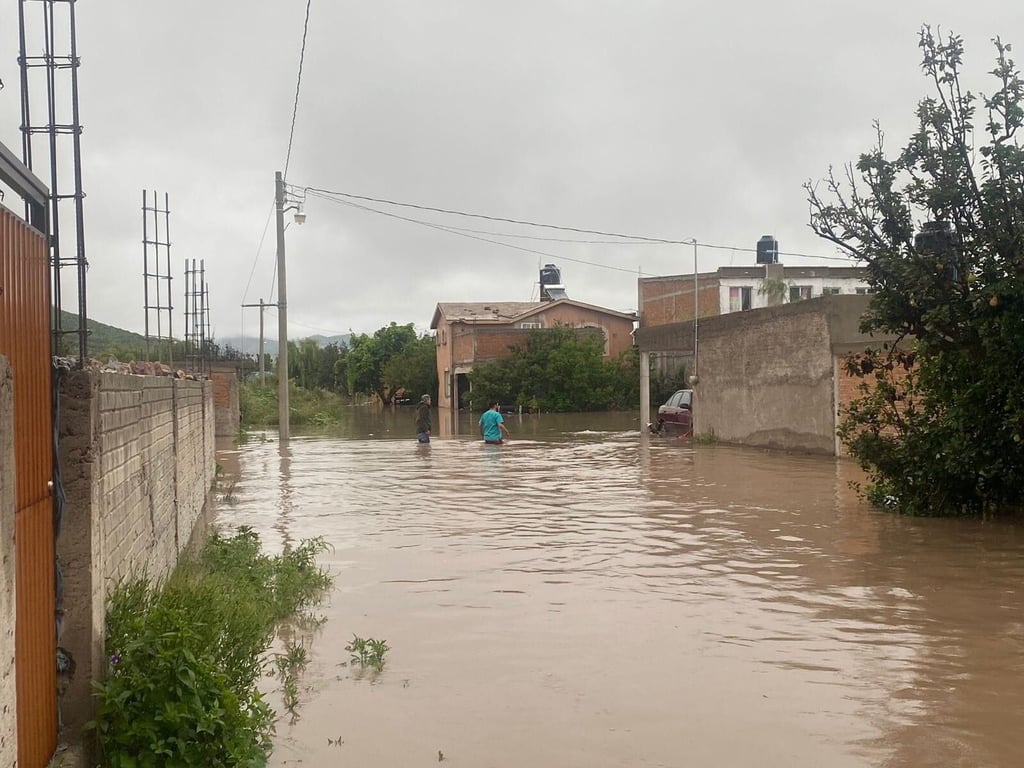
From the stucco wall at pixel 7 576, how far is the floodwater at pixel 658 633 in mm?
1965

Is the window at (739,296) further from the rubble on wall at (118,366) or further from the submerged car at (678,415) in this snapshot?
the rubble on wall at (118,366)

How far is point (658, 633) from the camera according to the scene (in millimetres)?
7574

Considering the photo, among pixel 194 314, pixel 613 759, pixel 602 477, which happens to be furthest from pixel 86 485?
pixel 194 314

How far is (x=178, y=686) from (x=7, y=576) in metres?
1.34

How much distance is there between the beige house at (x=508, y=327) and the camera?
59.7 m

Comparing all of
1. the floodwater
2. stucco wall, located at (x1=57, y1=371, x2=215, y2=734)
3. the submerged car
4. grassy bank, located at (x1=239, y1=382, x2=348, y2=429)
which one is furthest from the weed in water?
grassy bank, located at (x1=239, y1=382, x2=348, y2=429)

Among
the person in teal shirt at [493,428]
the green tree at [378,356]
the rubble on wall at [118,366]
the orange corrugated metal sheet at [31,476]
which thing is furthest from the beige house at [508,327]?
the orange corrugated metal sheet at [31,476]

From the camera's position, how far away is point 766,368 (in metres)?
25.0

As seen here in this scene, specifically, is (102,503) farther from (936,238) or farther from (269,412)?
(269,412)

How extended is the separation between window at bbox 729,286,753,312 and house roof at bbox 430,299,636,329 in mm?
8373

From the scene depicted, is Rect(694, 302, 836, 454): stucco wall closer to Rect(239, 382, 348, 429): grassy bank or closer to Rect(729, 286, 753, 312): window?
Rect(239, 382, 348, 429): grassy bank

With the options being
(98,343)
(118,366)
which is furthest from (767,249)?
(118,366)

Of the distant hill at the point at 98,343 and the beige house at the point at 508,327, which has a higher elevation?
the beige house at the point at 508,327

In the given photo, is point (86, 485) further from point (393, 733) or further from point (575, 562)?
point (575, 562)
